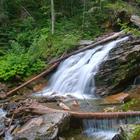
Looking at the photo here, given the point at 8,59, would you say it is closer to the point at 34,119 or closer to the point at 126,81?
the point at 126,81

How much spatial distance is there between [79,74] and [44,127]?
20.2 ft

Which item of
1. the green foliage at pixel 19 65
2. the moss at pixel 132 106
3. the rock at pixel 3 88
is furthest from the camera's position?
the green foliage at pixel 19 65

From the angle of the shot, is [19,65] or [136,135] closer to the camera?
[136,135]

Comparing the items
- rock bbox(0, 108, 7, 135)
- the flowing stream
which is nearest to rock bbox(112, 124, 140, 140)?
rock bbox(0, 108, 7, 135)

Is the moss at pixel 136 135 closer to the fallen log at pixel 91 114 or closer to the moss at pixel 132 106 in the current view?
the fallen log at pixel 91 114

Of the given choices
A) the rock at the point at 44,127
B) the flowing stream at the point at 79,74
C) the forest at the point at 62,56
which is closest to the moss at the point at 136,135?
the forest at the point at 62,56

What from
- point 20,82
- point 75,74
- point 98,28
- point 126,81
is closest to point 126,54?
point 126,81

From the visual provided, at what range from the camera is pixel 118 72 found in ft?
45.0

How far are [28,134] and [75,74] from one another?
6.49 m

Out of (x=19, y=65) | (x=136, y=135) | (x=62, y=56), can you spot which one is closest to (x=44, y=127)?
(x=136, y=135)

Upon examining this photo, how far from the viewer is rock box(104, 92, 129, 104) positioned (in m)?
11.6

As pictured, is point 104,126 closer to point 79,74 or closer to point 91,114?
point 91,114

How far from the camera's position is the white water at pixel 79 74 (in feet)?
45.6

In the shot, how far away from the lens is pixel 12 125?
970cm
